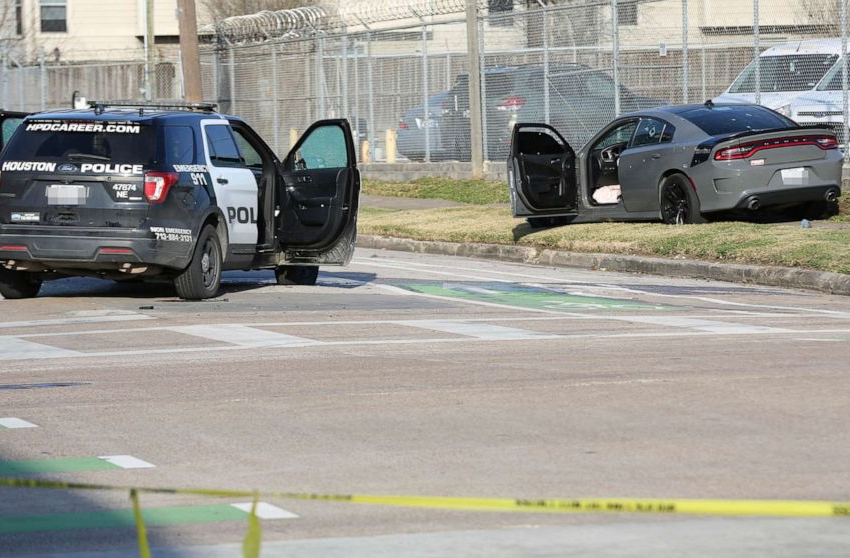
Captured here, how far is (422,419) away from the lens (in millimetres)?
8055

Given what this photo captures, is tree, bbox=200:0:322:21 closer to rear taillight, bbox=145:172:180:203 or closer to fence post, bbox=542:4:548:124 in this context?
fence post, bbox=542:4:548:124

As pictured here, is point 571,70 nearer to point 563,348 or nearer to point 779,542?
point 563,348

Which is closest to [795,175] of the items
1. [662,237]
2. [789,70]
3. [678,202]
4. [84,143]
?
[678,202]

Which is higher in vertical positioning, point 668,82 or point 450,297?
point 668,82

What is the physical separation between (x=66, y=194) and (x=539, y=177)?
28.5 feet

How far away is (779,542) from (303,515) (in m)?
1.77

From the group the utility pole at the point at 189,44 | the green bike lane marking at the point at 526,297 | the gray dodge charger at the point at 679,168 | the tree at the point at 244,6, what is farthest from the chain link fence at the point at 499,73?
the green bike lane marking at the point at 526,297

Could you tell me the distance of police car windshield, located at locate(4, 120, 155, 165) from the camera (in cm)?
1358

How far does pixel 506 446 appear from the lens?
731cm

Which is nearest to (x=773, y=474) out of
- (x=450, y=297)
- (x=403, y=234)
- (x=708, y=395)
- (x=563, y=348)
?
(x=708, y=395)

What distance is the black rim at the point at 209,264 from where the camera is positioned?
46.1ft

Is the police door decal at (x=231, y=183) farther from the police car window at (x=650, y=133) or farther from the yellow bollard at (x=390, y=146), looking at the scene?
the yellow bollard at (x=390, y=146)

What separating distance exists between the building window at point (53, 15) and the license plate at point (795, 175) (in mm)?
39261

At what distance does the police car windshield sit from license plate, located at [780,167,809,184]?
27.2ft
